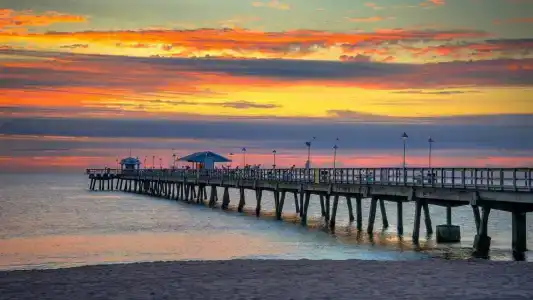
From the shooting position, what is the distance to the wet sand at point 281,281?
16.1 meters

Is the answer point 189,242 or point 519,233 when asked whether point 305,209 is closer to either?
point 189,242

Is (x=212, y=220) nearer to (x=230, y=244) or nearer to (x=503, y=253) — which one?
(x=230, y=244)

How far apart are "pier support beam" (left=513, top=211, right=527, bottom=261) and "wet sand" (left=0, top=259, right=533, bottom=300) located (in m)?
10.0

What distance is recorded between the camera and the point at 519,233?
32.2 meters

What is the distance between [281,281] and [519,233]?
17415mm

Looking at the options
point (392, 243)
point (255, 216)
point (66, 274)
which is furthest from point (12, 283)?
point (255, 216)

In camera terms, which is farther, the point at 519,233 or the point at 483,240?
the point at 483,240

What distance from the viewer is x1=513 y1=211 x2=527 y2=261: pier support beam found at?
3175cm

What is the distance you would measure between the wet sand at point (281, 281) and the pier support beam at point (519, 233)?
394 inches

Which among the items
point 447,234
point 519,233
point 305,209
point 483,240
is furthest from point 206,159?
point 519,233

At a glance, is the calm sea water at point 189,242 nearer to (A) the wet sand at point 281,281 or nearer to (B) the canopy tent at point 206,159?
(A) the wet sand at point 281,281

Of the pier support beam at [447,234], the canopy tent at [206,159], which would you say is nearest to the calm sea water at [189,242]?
the pier support beam at [447,234]

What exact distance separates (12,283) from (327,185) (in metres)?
33.6

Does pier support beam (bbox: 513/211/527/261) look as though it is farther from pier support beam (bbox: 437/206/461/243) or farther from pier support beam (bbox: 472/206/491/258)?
pier support beam (bbox: 437/206/461/243)
